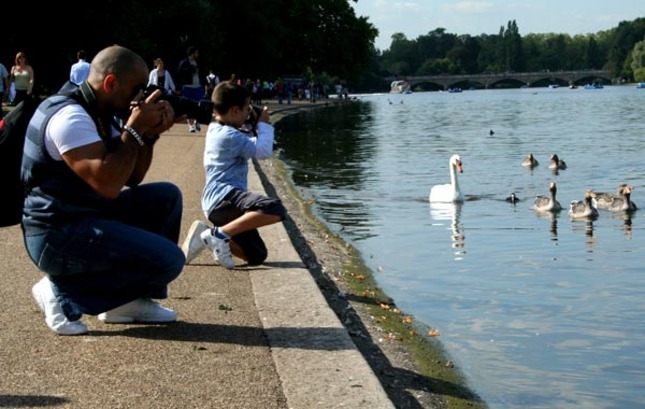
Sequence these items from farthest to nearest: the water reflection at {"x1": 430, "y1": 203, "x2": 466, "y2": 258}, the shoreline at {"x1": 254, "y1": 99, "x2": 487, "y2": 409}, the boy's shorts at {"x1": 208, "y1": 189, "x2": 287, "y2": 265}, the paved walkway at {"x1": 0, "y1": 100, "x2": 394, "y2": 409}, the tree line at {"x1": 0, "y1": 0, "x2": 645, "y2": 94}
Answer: the tree line at {"x1": 0, "y1": 0, "x2": 645, "y2": 94} < the water reflection at {"x1": 430, "y1": 203, "x2": 466, "y2": 258} < the boy's shorts at {"x1": 208, "y1": 189, "x2": 287, "y2": 265} < the shoreline at {"x1": 254, "y1": 99, "x2": 487, "y2": 409} < the paved walkway at {"x1": 0, "y1": 100, "x2": 394, "y2": 409}

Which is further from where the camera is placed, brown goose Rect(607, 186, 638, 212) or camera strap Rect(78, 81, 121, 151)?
brown goose Rect(607, 186, 638, 212)

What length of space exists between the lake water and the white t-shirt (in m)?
2.52

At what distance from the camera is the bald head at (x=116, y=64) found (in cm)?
530

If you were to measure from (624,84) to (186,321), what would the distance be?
179m

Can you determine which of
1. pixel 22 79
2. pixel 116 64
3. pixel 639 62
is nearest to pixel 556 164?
pixel 22 79

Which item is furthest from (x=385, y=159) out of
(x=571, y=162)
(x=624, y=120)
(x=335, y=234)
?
(x=624, y=120)

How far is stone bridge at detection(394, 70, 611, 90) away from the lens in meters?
183

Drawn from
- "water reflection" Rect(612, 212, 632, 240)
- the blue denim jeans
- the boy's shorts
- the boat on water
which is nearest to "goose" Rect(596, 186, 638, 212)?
"water reflection" Rect(612, 212, 632, 240)

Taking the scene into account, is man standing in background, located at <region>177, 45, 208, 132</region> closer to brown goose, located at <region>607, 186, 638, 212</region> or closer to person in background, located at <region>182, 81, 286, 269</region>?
brown goose, located at <region>607, 186, 638, 212</region>

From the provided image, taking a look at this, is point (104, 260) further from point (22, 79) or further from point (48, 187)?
point (22, 79)

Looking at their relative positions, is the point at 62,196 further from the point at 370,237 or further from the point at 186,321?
the point at 370,237

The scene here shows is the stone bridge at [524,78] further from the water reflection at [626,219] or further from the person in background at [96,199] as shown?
the person in background at [96,199]

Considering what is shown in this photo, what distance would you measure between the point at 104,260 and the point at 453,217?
29.5 feet

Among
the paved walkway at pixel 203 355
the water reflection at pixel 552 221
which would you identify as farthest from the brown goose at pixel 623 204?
the paved walkway at pixel 203 355
